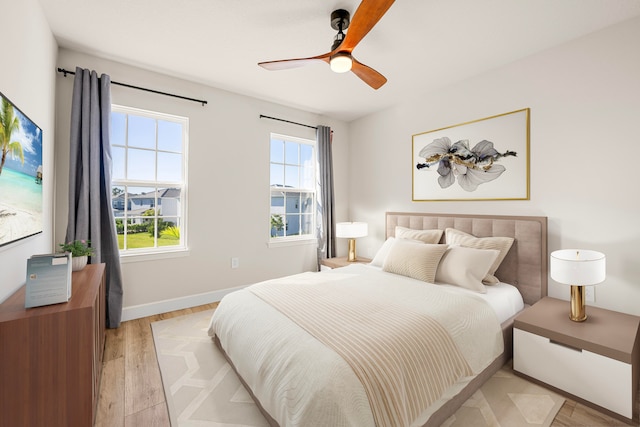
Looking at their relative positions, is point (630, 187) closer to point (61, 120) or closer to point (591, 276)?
point (591, 276)

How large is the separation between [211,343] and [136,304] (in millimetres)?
1126

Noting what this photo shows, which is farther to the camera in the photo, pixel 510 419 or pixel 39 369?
pixel 510 419

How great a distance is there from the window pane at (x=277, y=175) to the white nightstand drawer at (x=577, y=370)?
123 inches

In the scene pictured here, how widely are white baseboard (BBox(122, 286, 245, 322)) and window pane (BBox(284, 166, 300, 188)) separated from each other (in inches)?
66.4

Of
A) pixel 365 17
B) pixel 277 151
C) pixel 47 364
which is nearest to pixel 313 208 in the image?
pixel 277 151

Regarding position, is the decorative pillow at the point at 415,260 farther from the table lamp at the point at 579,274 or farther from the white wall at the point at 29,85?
the white wall at the point at 29,85

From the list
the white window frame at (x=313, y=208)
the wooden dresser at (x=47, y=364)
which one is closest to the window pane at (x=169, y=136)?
the white window frame at (x=313, y=208)

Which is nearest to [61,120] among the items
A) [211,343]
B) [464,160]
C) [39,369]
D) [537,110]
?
[39,369]

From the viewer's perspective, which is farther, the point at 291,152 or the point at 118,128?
the point at 291,152

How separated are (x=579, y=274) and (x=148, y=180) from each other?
3898 millimetres

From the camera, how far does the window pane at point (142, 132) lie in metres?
2.95

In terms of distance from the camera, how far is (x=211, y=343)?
2.45 m

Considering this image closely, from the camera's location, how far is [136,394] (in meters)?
1.81

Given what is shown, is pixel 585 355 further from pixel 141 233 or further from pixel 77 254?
pixel 141 233
